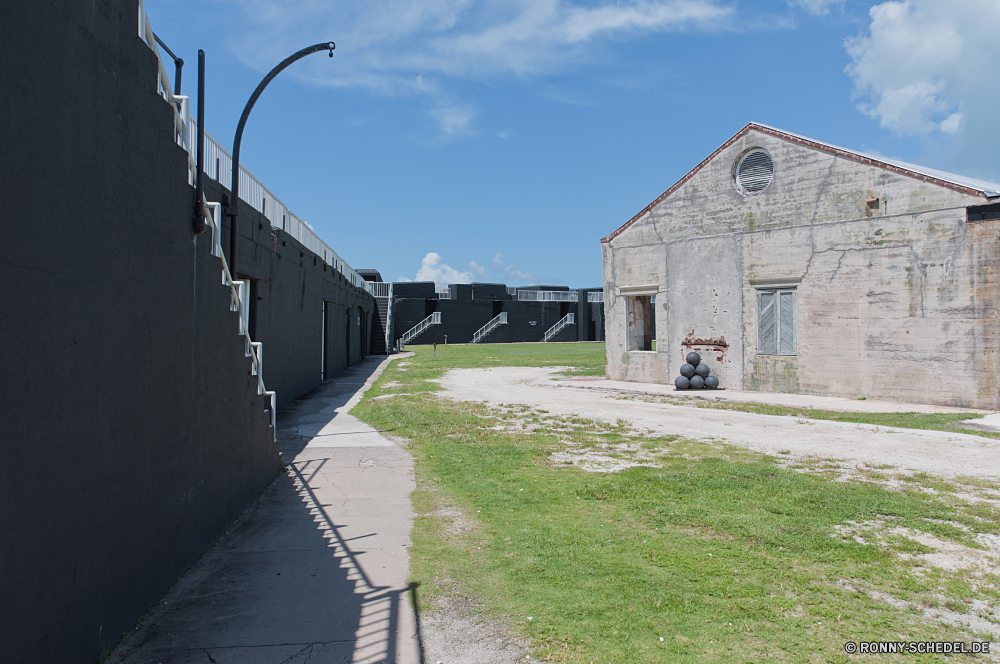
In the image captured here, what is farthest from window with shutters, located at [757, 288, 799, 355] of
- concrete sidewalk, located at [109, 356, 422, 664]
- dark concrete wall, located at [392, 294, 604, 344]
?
dark concrete wall, located at [392, 294, 604, 344]

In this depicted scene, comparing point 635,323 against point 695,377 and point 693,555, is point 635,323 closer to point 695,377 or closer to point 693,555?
point 695,377

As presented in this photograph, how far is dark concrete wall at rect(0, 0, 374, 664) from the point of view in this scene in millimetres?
3121

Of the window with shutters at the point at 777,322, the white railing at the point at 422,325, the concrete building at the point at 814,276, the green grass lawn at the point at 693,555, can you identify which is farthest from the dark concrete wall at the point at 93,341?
the white railing at the point at 422,325

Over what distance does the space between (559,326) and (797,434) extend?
2109 inches

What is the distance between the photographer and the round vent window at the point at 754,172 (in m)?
18.5

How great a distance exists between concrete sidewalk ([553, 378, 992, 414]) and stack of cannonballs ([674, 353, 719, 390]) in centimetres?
26

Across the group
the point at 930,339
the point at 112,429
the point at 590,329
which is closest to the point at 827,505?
the point at 112,429

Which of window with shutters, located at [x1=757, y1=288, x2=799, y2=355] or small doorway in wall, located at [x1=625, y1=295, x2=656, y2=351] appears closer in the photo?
window with shutters, located at [x1=757, y1=288, x2=799, y2=355]

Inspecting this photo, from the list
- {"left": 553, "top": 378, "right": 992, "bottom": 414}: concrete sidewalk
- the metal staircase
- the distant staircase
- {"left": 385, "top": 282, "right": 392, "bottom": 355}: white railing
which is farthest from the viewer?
{"left": 385, "top": 282, "right": 392, "bottom": 355}: white railing

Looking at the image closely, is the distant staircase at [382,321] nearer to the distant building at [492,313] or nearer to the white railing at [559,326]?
the distant building at [492,313]

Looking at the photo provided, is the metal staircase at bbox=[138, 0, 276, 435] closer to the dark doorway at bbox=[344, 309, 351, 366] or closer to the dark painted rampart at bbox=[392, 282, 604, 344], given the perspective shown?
the dark doorway at bbox=[344, 309, 351, 366]

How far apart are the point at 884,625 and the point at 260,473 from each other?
21.1 feet

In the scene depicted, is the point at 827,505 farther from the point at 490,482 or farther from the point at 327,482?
the point at 327,482

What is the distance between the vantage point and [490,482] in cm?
808
